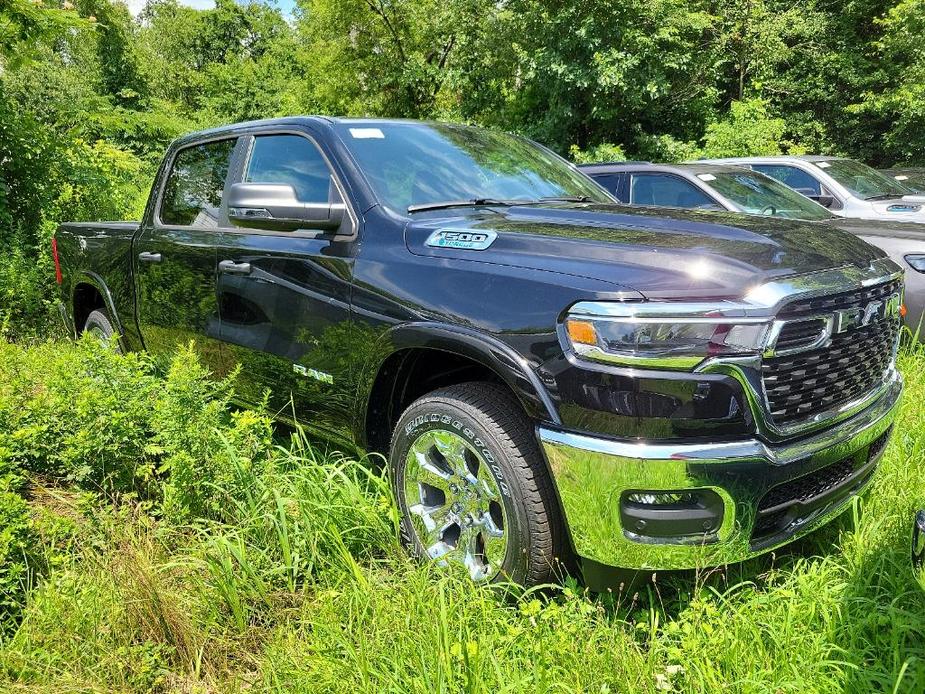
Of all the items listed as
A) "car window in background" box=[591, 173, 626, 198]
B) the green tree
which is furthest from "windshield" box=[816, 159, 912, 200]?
the green tree

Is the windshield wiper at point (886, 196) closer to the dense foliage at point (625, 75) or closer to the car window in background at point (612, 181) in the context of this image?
the car window in background at point (612, 181)

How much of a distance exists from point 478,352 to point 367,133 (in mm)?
1424

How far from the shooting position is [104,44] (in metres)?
27.8

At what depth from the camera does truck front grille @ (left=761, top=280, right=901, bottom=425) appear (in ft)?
7.01

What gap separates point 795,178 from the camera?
8250mm

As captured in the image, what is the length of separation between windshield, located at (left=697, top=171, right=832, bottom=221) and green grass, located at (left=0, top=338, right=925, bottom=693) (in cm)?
349

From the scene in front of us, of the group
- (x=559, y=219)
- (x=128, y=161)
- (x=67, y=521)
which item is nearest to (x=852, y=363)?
(x=559, y=219)

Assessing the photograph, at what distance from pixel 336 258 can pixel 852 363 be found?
6.38 feet

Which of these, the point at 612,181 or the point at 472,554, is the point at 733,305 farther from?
the point at 612,181

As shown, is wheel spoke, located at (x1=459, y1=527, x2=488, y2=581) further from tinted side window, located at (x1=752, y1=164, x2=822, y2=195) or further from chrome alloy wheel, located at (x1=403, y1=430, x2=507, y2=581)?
tinted side window, located at (x1=752, y1=164, x2=822, y2=195)

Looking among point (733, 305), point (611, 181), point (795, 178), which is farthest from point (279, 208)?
point (795, 178)

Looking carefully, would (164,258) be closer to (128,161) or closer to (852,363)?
(852,363)

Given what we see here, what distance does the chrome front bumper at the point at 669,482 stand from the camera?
81.2 inches

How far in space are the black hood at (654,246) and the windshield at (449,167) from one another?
202 millimetres
